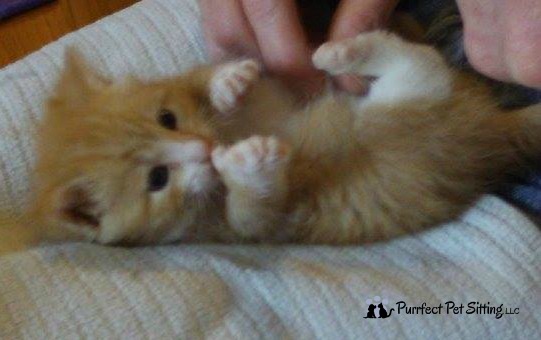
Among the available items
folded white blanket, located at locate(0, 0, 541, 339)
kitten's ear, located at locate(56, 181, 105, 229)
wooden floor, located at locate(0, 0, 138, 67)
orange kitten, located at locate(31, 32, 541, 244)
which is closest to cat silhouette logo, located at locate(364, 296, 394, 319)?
folded white blanket, located at locate(0, 0, 541, 339)

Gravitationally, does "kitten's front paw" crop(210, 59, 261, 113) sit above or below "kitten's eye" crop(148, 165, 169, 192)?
above

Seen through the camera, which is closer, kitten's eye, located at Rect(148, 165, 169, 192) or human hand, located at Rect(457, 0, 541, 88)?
human hand, located at Rect(457, 0, 541, 88)

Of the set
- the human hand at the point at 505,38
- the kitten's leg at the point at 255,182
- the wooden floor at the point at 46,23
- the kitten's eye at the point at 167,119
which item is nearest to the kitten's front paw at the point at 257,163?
the kitten's leg at the point at 255,182

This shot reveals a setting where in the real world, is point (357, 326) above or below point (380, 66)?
below

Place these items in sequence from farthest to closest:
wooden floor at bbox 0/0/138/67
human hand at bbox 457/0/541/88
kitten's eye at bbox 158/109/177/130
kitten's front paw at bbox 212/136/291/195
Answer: wooden floor at bbox 0/0/138/67 → kitten's eye at bbox 158/109/177/130 → kitten's front paw at bbox 212/136/291/195 → human hand at bbox 457/0/541/88

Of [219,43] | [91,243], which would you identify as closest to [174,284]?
[91,243]

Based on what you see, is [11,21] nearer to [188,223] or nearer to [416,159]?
[188,223]

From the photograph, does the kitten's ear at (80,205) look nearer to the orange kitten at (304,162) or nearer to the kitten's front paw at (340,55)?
the orange kitten at (304,162)

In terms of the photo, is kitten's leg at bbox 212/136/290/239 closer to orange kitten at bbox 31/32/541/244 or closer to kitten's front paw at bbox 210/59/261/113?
orange kitten at bbox 31/32/541/244
